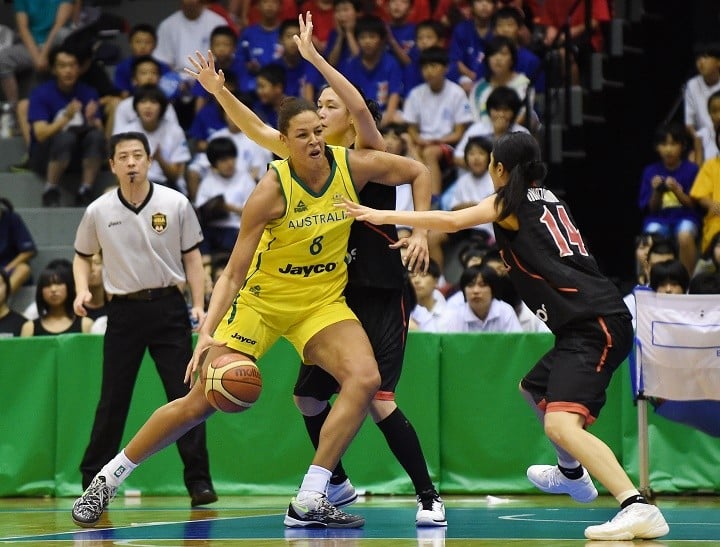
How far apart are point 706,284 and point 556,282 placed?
3748mm

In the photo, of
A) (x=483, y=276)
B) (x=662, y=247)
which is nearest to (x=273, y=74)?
(x=483, y=276)

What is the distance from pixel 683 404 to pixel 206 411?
12.4 ft

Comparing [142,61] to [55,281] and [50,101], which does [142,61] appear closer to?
[50,101]

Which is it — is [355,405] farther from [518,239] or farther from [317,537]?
[518,239]

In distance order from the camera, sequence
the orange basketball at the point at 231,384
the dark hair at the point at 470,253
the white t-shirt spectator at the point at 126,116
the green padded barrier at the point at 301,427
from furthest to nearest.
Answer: the white t-shirt spectator at the point at 126,116 → the dark hair at the point at 470,253 → the green padded barrier at the point at 301,427 → the orange basketball at the point at 231,384

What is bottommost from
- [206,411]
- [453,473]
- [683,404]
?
[453,473]

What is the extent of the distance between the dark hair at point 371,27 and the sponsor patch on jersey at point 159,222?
19.4 feet

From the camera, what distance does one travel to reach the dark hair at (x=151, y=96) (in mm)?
14381

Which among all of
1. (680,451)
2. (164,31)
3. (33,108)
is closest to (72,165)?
(33,108)

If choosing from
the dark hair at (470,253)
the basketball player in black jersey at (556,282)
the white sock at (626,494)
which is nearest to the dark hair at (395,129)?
the dark hair at (470,253)

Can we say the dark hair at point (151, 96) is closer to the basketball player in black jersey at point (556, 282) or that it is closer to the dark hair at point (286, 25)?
A: the dark hair at point (286, 25)

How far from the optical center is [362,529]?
25.1 ft

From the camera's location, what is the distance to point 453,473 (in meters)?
10.7

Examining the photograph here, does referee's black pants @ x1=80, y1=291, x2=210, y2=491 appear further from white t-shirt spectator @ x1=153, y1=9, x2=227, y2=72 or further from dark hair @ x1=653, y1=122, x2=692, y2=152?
white t-shirt spectator @ x1=153, y1=9, x2=227, y2=72
